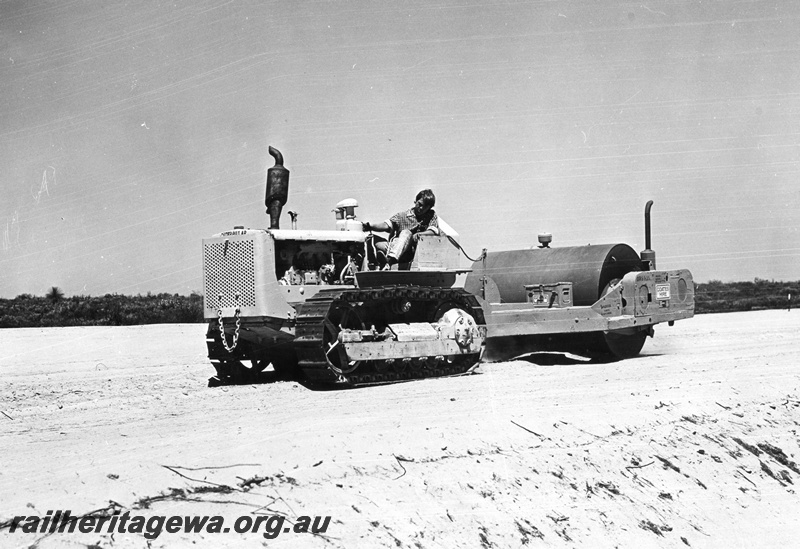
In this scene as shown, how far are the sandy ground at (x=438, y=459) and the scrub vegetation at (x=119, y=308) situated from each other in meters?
13.7

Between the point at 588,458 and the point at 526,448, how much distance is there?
0.55 meters

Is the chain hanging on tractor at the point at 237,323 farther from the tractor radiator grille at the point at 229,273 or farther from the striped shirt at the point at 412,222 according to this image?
the striped shirt at the point at 412,222

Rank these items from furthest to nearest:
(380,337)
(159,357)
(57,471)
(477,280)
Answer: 1. (159,357)
2. (477,280)
3. (380,337)
4. (57,471)

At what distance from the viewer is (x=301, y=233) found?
40.8ft

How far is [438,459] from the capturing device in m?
7.10

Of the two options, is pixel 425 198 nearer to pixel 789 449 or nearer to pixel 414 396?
pixel 414 396

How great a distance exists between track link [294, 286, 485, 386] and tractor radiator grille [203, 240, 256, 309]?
846 millimetres

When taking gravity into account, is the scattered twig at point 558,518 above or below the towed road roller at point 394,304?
below

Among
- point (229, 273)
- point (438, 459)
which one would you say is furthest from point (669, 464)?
point (229, 273)

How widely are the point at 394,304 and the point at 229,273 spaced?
92.2 inches

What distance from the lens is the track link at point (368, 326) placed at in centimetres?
1126

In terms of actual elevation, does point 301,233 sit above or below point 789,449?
above

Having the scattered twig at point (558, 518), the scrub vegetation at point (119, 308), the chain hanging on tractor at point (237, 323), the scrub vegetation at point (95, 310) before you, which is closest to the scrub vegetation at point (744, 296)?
the scrub vegetation at point (119, 308)

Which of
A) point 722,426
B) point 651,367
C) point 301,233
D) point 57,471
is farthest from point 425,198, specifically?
point 57,471
